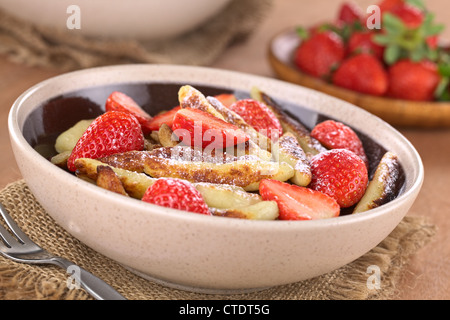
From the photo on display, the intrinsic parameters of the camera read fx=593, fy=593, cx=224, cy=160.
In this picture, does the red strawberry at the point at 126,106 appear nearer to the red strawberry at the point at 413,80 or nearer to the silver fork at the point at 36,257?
the silver fork at the point at 36,257

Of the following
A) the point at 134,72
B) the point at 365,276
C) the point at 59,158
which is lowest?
the point at 365,276

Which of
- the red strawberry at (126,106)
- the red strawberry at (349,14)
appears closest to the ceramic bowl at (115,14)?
the red strawberry at (349,14)

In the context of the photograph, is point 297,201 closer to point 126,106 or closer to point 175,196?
point 175,196

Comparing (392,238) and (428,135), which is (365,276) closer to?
(392,238)

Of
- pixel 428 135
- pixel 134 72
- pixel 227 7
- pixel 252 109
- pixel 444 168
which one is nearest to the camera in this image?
pixel 252 109

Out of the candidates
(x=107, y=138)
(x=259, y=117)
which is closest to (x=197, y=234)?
(x=107, y=138)

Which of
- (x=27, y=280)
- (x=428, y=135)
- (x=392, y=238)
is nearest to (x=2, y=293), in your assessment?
(x=27, y=280)

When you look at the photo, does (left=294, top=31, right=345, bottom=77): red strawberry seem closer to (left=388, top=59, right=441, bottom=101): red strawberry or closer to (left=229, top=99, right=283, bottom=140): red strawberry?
(left=388, top=59, right=441, bottom=101): red strawberry
